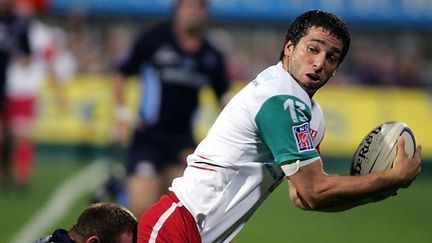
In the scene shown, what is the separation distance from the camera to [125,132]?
10234 mm

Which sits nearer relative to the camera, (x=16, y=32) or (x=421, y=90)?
(x=16, y=32)

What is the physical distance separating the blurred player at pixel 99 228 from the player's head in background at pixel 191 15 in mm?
4561

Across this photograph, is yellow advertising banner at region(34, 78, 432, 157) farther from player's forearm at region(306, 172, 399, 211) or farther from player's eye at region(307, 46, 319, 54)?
player's forearm at region(306, 172, 399, 211)

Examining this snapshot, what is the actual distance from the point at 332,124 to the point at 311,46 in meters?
12.6

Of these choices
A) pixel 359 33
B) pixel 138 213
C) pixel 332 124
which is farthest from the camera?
pixel 359 33

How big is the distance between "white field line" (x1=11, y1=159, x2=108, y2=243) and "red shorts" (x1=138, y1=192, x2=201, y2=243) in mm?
5643

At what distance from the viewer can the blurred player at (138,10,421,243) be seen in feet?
16.5

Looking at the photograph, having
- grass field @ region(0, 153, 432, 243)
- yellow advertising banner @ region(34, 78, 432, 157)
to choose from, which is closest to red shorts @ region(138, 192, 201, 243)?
grass field @ region(0, 153, 432, 243)

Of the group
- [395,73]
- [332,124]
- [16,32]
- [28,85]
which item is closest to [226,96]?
[16,32]

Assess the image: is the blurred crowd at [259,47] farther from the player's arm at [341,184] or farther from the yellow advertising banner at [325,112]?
the player's arm at [341,184]

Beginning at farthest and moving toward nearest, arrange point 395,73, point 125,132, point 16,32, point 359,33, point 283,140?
point 359,33 → point 395,73 → point 16,32 → point 125,132 → point 283,140

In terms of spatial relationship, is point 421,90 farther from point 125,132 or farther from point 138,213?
point 138,213

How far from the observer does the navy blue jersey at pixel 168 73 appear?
9.79 m

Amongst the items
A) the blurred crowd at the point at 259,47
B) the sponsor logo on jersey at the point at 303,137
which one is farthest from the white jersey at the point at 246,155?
the blurred crowd at the point at 259,47
